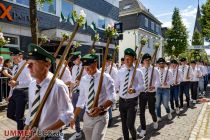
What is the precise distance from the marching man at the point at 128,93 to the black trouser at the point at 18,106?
2272 millimetres

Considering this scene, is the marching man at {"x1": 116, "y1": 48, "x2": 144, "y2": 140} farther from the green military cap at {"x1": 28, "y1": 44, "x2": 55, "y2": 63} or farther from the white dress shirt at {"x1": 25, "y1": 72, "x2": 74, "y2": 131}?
the green military cap at {"x1": 28, "y1": 44, "x2": 55, "y2": 63}

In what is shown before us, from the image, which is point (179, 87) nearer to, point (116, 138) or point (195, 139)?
point (195, 139)

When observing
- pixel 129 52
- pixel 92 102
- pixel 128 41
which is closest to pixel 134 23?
pixel 128 41

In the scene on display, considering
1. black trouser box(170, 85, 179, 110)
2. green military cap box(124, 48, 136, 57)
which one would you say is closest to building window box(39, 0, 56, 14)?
black trouser box(170, 85, 179, 110)

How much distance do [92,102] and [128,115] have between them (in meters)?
1.53

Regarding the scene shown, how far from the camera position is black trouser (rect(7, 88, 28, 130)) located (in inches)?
253

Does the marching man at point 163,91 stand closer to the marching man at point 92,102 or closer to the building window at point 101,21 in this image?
the marching man at point 92,102

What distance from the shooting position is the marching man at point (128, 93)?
6078mm

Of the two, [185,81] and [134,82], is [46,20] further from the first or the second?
[134,82]

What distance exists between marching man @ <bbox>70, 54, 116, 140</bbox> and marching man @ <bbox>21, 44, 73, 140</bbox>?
1.33 metres

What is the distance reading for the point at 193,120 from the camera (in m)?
9.78

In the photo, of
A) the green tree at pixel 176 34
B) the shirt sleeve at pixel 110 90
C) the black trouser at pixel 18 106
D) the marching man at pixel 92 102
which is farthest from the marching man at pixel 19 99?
the green tree at pixel 176 34

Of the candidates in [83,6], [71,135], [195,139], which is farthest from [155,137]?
[83,6]

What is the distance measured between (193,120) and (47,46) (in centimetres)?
1181
